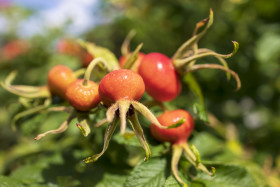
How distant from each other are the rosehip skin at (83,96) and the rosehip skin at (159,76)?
0.29 meters

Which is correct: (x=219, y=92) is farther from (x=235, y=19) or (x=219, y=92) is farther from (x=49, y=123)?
(x=49, y=123)

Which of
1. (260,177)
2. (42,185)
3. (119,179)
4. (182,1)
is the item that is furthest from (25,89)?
(182,1)

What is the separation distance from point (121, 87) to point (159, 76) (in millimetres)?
353

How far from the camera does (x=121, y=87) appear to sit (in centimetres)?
123

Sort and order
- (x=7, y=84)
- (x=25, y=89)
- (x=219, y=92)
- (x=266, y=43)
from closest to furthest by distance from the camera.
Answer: (x=7, y=84) < (x=25, y=89) < (x=266, y=43) < (x=219, y=92)

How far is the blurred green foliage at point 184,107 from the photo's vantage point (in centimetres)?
161

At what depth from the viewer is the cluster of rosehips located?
1227 millimetres

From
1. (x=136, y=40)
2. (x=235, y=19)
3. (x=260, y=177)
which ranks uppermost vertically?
(x=235, y=19)

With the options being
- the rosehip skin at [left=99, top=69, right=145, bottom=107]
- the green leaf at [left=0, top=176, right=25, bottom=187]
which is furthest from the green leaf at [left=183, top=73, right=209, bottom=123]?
the green leaf at [left=0, top=176, right=25, bottom=187]

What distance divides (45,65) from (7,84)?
1.91 m

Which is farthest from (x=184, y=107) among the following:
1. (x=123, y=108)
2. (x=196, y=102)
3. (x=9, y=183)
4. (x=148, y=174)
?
(x=9, y=183)

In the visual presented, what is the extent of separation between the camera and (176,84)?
1577mm

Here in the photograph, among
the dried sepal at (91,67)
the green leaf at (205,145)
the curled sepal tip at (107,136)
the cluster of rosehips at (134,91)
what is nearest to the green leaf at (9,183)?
the cluster of rosehips at (134,91)

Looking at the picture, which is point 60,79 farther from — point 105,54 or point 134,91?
point 134,91
